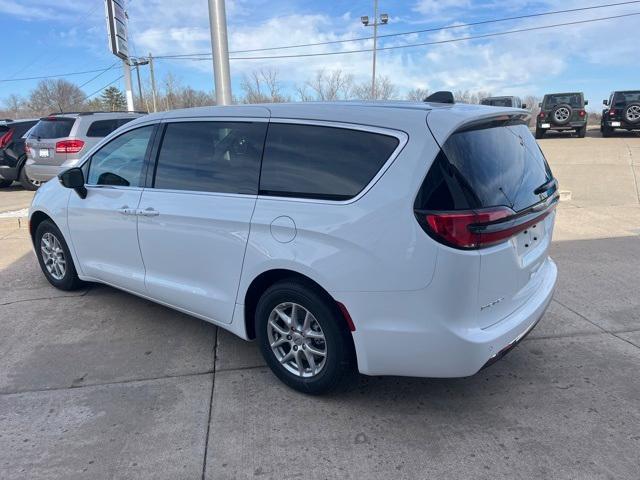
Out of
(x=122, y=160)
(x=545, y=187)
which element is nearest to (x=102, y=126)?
(x=122, y=160)

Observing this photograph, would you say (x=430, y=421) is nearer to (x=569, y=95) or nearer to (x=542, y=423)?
(x=542, y=423)

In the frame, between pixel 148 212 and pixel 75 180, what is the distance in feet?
3.34

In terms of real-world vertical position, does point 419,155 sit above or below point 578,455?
above

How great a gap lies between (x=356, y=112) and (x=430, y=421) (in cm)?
181

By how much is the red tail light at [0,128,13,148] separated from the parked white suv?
418 inches

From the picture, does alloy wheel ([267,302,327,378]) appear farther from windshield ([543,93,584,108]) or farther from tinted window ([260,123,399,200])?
windshield ([543,93,584,108])

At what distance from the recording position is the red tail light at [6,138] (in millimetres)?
12266

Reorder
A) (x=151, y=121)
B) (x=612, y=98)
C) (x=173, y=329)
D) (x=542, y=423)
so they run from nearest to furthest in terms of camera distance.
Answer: (x=542, y=423)
(x=151, y=121)
(x=173, y=329)
(x=612, y=98)

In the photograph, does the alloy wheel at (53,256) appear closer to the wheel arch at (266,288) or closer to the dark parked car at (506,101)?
the wheel arch at (266,288)

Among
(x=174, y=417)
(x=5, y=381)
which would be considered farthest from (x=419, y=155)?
(x=5, y=381)

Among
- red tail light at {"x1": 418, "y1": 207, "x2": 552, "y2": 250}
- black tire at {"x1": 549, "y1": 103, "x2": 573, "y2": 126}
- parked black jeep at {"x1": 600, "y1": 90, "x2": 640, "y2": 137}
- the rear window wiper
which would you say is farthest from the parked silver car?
parked black jeep at {"x1": 600, "y1": 90, "x2": 640, "y2": 137}

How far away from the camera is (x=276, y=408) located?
9.96 ft

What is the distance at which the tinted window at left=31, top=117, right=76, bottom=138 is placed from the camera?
10328mm

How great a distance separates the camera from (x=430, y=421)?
114 inches
